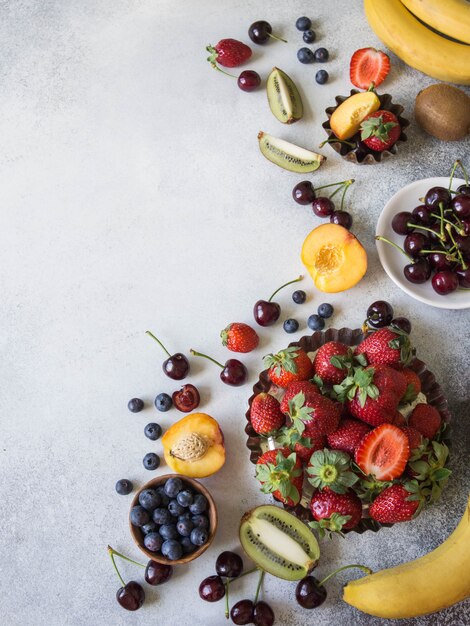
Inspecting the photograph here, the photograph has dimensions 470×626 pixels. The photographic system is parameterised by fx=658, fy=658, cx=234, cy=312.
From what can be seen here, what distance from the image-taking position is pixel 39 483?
2.21m

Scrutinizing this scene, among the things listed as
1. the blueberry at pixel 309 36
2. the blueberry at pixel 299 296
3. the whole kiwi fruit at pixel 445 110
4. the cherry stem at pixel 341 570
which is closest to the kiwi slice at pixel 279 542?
the cherry stem at pixel 341 570

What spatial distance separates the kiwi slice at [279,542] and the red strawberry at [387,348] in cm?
58

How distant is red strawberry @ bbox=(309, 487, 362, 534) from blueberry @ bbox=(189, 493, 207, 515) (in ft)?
1.19

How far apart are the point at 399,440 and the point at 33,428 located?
4.03 feet

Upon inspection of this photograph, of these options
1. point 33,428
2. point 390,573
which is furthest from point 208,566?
point 33,428

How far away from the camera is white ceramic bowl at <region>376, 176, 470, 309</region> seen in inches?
84.0

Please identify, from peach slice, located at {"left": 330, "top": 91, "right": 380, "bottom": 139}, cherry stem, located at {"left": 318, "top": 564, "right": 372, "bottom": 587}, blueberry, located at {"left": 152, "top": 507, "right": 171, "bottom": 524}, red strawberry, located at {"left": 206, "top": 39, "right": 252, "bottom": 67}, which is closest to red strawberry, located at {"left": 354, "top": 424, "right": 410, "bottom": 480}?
cherry stem, located at {"left": 318, "top": 564, "right": 372, "bottom": 587}

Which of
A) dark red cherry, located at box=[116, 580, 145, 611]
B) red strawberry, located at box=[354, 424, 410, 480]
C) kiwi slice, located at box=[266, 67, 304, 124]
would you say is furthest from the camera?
kiwi slice, located at box=[266, 67, 304, 124]

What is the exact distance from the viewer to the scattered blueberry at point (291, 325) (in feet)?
7.18

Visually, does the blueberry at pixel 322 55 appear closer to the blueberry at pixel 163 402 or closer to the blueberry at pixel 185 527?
the blueberry at pixel 163 402

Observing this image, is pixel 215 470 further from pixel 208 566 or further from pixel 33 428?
pixel 33 428

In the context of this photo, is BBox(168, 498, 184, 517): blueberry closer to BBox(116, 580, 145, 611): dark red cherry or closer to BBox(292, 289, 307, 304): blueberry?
BBox(116, 580, 145, 611): dark red cherry

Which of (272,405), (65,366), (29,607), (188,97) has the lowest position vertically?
(29,607)

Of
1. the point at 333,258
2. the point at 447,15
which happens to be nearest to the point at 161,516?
the point at 333,258
